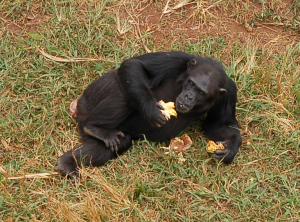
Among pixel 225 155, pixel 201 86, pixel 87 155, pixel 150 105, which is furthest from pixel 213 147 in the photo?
pixel 87 155

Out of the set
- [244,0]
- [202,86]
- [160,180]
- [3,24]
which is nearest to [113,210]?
[160,180]

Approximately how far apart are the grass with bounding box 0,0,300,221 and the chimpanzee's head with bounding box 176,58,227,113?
0.63m

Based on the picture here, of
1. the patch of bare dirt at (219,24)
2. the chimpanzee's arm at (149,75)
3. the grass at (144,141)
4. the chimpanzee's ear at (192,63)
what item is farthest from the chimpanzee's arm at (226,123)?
the patch of bare dirt at (219,24)

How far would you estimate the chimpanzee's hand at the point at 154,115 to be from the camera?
6500 millimetres

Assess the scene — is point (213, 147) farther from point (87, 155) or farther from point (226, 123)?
point (87, 155)

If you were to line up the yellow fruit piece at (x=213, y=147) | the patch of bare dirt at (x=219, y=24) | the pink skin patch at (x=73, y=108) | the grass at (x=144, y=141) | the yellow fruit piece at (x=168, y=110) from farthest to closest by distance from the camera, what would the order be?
the patch of bare dirt at (x=219, y=24) < the pink skin patch at (x=73, y=108) < the yellow fruit piece at (x=213, y=147) < the yellow fruit piece at (x=168, y=110) < the grass at (x=144, y=141)

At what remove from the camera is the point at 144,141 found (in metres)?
6.84

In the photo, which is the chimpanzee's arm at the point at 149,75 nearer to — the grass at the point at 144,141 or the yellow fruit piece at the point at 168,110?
the yellow fruit piece at the point at 168,110

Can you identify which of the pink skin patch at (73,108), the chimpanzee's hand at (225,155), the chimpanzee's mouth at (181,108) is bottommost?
the chimpanzee's hand at (225,155)

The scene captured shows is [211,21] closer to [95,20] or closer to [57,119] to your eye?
[95,20]

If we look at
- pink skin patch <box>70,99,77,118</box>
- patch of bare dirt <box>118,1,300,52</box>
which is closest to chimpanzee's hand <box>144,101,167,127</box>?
pink skin patch <box>70,99,77,118</box>

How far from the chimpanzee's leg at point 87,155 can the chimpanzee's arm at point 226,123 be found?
108 cm

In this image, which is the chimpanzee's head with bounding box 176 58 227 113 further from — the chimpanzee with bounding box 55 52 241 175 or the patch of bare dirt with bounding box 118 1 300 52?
the patch of bare dirt with bounding box 118 1 300 52

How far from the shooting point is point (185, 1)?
28.1 ft
